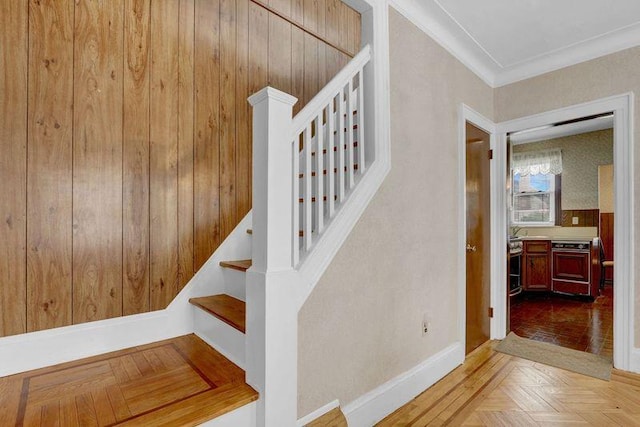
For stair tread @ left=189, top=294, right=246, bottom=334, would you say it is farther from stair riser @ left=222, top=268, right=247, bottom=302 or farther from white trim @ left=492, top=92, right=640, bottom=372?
white trim @ left=492, top=92, right=640, bottom=372

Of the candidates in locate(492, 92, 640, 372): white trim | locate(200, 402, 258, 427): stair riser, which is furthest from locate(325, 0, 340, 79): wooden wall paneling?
locate(200, 402, 258, 427): stair riser

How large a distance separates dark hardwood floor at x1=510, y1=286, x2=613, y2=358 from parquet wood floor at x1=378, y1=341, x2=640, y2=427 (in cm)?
66

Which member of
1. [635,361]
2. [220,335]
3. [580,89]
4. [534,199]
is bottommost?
[635,361]

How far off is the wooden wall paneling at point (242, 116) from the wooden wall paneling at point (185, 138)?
0.98ft

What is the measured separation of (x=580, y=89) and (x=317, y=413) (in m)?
3.29

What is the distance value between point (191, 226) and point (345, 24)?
210cm

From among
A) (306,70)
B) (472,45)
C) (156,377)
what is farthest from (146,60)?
(472,45)

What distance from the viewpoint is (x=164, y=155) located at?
1884 millimetres

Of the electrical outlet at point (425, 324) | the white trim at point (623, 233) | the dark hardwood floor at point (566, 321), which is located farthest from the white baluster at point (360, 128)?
the dark hardwood floor at point (566, 321)

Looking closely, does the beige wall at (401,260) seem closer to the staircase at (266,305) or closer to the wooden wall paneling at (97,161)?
the staircase at (266,305)

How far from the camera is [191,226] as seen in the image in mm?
1980

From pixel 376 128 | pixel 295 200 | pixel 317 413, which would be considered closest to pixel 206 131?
pixel 295 200

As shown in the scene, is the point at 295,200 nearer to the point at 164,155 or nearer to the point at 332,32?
the point at 164,155

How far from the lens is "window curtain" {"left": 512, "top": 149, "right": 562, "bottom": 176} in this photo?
227 inches
